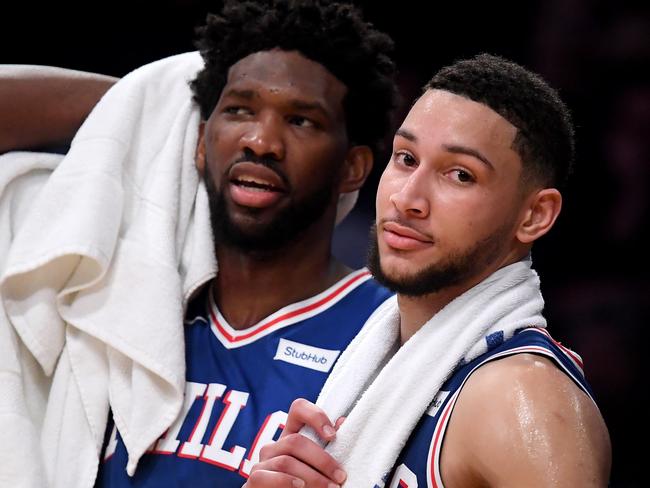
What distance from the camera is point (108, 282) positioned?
1.88 metres

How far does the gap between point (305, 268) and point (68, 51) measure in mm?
1639

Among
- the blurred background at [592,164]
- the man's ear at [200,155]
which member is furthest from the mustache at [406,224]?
the blurred background at [592,164]

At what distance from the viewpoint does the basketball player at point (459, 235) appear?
1.27 m

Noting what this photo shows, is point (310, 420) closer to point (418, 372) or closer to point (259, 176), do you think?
point (418, 372)

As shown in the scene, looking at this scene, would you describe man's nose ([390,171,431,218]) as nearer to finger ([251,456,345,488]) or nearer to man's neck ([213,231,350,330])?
finger ([251,456,345,488])

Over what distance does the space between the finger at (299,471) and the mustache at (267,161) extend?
2.22 ft

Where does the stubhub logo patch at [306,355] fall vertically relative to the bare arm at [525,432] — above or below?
below

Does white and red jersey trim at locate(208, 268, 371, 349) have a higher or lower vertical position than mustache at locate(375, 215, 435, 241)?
lower

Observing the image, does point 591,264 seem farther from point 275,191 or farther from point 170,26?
point 170,26

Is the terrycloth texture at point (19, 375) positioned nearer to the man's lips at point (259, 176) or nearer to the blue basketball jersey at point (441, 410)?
the man's lips at point (259, 176)

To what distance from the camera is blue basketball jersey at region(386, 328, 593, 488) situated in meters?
1.26

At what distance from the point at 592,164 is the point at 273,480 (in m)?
1.59

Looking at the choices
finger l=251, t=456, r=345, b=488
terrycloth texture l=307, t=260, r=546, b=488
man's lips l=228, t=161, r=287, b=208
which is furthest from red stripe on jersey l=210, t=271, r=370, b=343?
finger l=251, t=456, r=345, b=488

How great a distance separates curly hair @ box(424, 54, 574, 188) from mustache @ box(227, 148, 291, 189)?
0.49 meters
